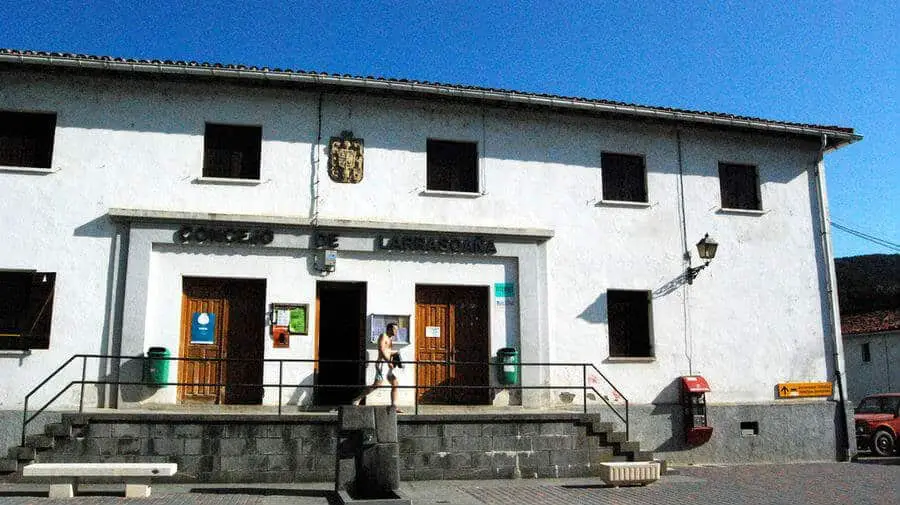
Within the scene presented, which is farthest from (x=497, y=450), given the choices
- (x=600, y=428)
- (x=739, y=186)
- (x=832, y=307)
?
(x=832, y=307)

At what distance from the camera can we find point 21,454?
10602mm

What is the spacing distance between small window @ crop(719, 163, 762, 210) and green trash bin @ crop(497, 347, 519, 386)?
5.88 meters

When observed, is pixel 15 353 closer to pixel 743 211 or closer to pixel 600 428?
pixel 600 428

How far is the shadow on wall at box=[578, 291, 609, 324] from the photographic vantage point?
47.9 ft

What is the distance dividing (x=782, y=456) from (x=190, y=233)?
12.1m

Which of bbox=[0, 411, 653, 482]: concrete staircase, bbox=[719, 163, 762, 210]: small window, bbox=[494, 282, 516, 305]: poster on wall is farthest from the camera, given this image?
bbox=[719, 163, 762, 210]: small window

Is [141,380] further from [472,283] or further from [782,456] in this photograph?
[782,456]

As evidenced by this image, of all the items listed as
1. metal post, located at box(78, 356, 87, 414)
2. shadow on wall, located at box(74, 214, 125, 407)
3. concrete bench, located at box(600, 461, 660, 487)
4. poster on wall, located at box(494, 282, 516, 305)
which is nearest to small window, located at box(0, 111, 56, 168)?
shadow on wall, located at box(74, 214, 125, 407)

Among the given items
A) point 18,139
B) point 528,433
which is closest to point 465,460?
point 528,433

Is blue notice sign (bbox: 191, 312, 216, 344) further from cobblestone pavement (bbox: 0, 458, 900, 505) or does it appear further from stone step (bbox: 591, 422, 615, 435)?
stone step (bbox: 591, 422, 615, 435)

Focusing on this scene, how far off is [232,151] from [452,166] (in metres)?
4.12

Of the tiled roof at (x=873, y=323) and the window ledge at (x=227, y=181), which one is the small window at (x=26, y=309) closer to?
the window ledge at (x=227, y=181)

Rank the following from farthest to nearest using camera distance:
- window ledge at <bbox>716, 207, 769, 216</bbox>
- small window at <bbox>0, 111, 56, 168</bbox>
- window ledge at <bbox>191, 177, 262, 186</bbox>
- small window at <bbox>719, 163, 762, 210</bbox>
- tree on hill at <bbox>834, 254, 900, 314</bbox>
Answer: tree on hill at <bbox>834, 254, 900, 314</bbox> → small window at <bbox>719, 163, 762, 210</bbox> → window ledge at <bbox>716, 207, 769, 216</bbox> → window ledge at <bbox>191, 177, 262, 186</bbox> → small window at <bbox>0, 111, 56, 168</bbox>

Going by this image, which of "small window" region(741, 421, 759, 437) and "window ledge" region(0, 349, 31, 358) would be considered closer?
"window ledge" region(0, 349, 31, 358)
